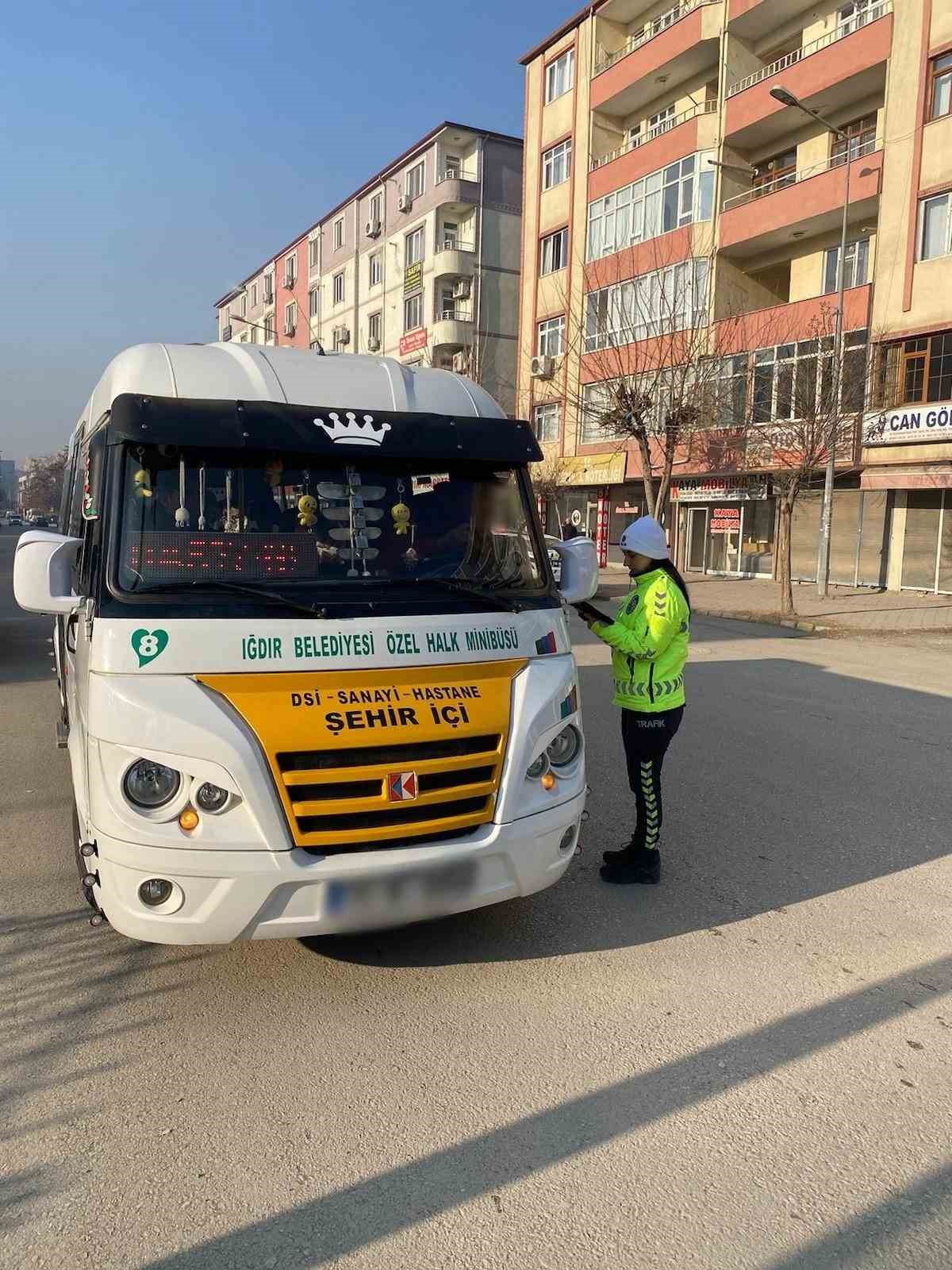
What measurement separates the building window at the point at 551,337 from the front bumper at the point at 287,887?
112 feet

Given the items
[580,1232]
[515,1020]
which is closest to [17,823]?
[515,1020]

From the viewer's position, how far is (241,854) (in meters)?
3.26

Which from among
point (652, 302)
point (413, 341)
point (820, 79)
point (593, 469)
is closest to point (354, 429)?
point (652, 302)

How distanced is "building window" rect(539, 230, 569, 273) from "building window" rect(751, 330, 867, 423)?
13.5 meters

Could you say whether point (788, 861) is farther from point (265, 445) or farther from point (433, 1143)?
point (265, 445)

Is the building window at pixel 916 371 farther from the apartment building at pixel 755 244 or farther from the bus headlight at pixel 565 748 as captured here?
the bus headlight at pixel 565 748

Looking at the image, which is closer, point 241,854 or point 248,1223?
point 248,1223

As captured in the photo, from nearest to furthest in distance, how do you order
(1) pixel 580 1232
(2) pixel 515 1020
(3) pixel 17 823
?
(1) pixel 580 1232 → (2) pixel 515 1020 → (3) pixel 17 823

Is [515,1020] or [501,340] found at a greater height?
[501,340]

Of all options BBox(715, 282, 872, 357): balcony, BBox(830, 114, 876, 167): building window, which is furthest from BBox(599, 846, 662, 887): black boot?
BBox(830, 114, 876, 167): building window

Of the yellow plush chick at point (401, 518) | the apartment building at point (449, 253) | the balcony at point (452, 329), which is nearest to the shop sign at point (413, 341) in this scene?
the apartment building at point (449, 253)

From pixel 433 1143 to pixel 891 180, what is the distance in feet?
88.6

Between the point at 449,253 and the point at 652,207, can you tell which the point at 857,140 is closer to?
the point at 652,207

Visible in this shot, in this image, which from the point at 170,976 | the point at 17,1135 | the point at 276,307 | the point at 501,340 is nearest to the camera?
Result: the point at 17,1135
